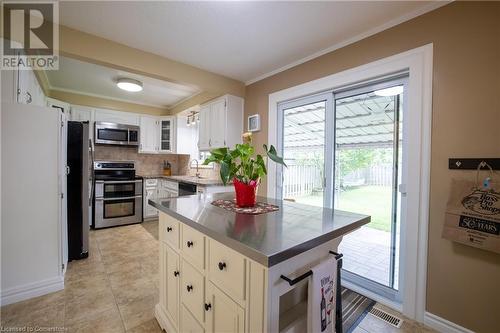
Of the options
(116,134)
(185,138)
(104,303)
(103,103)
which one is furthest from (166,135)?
(104,303)

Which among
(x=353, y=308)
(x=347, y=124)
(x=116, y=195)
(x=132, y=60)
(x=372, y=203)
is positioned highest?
(x=132, y=60)

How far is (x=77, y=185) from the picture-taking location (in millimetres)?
2721

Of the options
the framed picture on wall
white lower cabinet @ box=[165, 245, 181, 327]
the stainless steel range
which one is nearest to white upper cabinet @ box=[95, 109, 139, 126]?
the stainless steel range

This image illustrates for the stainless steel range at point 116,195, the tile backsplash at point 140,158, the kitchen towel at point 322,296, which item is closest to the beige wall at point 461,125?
the kitchen towel at point 322,296

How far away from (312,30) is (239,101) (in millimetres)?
1543

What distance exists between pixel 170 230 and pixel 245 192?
582 millimetres

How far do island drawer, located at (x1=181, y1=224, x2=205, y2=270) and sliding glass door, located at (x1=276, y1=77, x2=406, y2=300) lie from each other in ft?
5.51

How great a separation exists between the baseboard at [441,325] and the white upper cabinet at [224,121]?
9.02ft

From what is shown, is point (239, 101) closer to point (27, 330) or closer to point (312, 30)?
point (312, 30)

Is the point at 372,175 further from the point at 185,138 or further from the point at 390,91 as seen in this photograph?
the point at 185,138

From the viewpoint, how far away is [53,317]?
1765 mm

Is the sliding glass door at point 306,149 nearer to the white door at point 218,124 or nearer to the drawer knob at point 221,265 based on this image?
the white door at point 218,124

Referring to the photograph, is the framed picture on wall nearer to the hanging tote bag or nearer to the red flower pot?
the red flower pot

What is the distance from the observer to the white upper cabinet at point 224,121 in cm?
328
